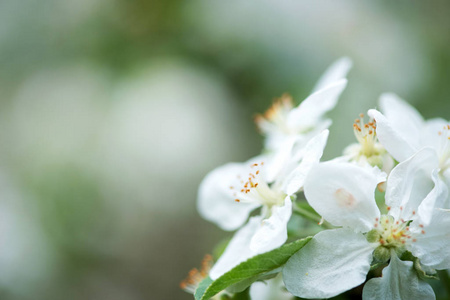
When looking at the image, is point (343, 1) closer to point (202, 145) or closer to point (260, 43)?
point (260, 43)

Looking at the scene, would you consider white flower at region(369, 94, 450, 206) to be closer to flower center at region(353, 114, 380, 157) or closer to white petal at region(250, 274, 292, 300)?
flower center at region(353, 114, 380, 157)

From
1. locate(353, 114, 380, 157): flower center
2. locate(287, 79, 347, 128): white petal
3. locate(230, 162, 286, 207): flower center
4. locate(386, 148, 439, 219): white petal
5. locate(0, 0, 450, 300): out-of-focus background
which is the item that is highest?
locate(0, 0, 450, 300): out-of-focus background

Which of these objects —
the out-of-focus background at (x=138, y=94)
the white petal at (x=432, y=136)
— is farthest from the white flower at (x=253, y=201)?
the out-of-focus background at (x=138, y=94)

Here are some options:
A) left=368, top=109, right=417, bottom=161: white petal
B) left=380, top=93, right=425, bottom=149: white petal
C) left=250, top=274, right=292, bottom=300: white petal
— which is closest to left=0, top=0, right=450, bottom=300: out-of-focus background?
left=380, top=93, right=425, bottom=149: white petal

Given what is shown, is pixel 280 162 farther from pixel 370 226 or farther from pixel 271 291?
pixel 271 291

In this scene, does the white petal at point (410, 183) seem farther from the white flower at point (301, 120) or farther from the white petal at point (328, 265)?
the white flower at point (301, 120)

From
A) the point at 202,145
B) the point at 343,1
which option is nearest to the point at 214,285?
the point at 202,145
